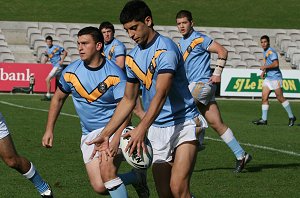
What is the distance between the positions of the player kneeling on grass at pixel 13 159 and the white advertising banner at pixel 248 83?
24418mm

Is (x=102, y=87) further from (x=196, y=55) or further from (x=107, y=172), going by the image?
(x=196, y=55)

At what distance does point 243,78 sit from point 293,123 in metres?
12.4

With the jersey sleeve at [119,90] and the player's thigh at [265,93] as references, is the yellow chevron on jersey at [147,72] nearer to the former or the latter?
the jersey sleeve at [119,90]

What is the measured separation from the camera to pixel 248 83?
33.6 m

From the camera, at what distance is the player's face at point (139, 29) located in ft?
22.9

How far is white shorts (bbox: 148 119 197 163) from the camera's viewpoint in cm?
752

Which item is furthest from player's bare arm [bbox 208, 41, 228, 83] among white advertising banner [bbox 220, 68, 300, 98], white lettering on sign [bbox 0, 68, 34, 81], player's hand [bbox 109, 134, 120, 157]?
white lettering on sign [bbox 0, 68, 34, 81]

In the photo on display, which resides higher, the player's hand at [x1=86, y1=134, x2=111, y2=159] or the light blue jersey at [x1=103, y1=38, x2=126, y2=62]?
the player's hand at [x1=86, y1=134, x2=111, y2=159]

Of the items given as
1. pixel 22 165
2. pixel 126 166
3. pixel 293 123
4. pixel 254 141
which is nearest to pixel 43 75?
pixel 293 123

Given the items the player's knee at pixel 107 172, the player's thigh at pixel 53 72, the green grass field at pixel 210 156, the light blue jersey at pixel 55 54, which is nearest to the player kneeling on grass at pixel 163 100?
the player's knee at pixel 107 172

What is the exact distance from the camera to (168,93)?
7305 millimetres

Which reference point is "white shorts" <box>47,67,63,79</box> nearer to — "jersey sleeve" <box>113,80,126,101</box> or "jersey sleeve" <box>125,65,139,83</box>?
"jersey sleeve" <box>113,80,126,101</box>

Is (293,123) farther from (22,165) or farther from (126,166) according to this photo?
(22,165)

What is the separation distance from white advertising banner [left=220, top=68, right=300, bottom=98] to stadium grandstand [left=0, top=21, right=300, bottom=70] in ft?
14.1
